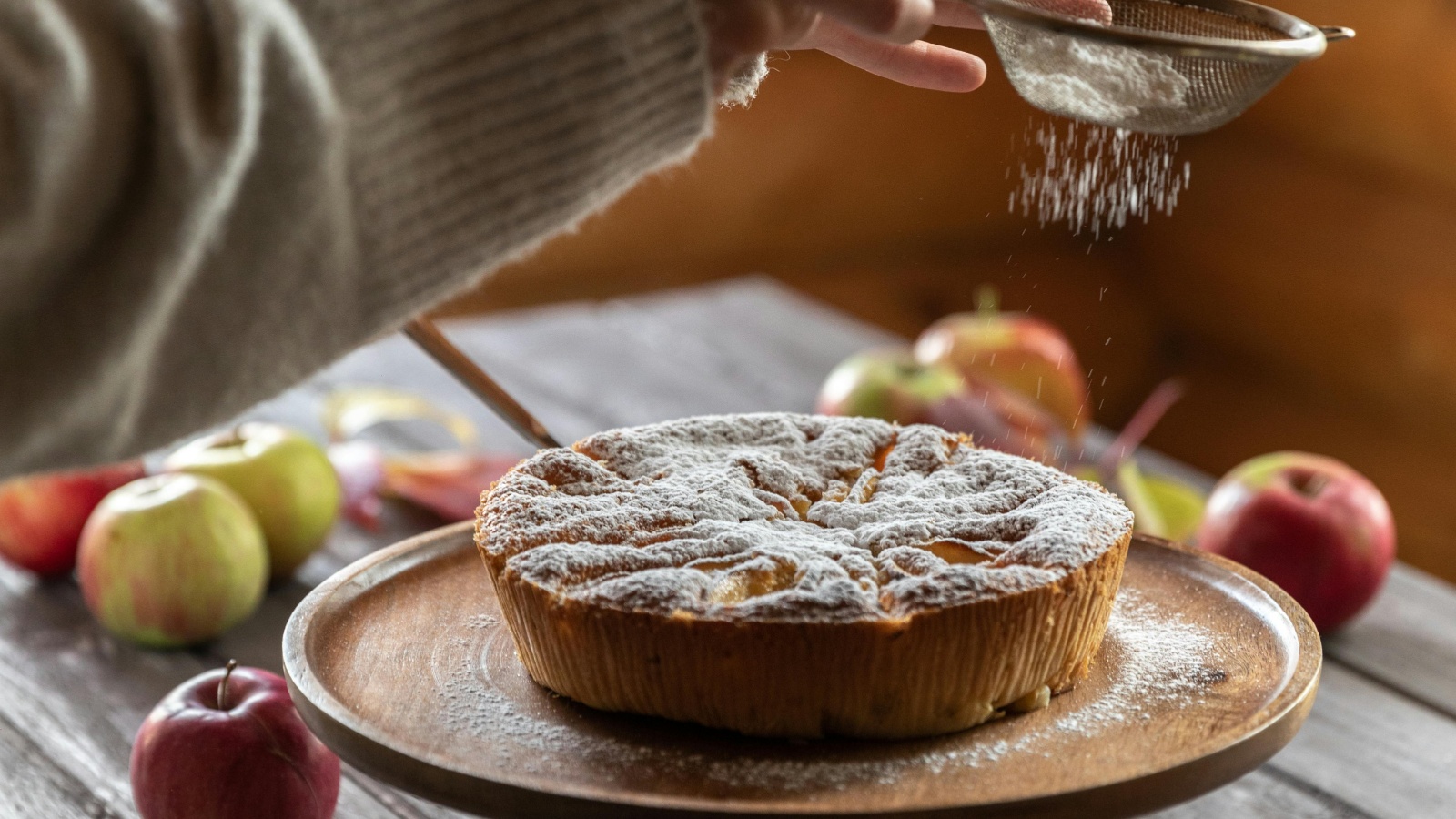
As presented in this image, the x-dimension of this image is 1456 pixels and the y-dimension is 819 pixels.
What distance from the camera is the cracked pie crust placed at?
63 cm

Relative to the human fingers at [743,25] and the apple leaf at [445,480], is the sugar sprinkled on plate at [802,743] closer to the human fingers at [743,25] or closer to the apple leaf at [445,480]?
the human fingers at [743,25]

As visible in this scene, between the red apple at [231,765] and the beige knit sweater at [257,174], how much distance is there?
27 cm

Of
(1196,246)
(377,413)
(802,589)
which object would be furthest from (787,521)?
(1196,246)

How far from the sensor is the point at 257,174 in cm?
51

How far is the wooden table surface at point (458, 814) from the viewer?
0.84 metres

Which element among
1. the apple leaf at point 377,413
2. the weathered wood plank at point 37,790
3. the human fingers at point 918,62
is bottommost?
the weathered wood plank at point 37,790

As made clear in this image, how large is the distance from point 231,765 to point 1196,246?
2761mm

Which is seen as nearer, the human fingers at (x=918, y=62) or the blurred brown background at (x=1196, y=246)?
the human fingers at (x=918, y=62)

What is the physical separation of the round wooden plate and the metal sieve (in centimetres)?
27

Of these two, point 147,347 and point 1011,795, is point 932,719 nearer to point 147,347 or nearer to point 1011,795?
point 1011,795

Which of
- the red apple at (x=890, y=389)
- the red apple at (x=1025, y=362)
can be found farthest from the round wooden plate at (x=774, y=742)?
the red apple at (x=1025, y=362)

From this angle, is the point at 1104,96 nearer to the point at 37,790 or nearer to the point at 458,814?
the point at 458,814

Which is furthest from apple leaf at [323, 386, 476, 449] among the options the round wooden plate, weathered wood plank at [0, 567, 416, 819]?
the round wooden plate

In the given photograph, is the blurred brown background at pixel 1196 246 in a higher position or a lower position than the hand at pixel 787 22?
lower
